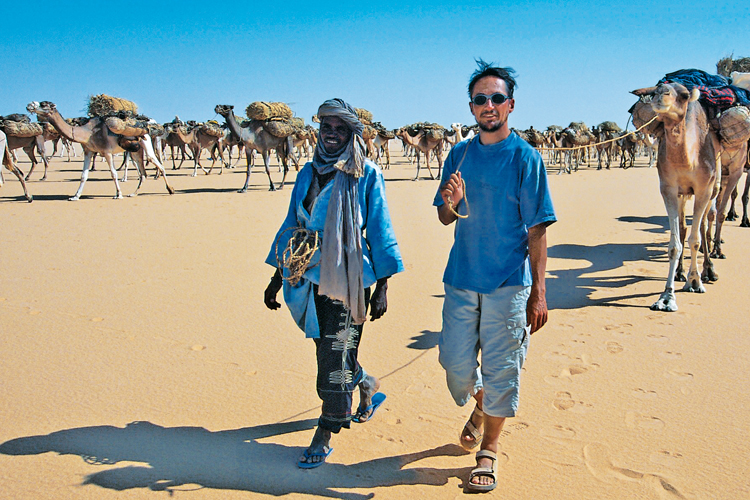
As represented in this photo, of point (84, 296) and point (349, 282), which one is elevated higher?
point (349, 282)

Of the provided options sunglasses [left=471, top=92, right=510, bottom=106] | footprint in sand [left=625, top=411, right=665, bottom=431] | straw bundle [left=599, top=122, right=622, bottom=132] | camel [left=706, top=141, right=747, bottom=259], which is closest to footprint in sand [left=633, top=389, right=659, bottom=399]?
footprint in sand [left=625, top=411, right=665, bottom=431]

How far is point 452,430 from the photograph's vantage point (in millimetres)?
3639

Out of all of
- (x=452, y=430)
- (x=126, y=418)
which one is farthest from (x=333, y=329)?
(x=126, y=418)

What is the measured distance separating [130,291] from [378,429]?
4.44 metres

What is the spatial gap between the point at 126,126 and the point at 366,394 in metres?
14.2

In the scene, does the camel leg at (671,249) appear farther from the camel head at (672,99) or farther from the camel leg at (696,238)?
the camel head at (672,99)

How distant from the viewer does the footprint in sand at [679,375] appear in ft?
14.3

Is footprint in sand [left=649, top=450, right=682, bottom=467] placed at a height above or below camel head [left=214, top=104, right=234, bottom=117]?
below

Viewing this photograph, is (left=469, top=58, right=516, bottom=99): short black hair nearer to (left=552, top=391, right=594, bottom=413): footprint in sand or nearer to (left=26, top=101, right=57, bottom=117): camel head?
(left=552, top=391, right=594, bottom=413): footprint in sand

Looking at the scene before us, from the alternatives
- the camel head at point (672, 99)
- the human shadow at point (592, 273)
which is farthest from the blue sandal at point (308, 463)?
the camel head at point (672, 99)

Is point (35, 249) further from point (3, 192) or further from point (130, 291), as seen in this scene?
point (3, 192)

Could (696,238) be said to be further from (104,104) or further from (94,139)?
(104,104)

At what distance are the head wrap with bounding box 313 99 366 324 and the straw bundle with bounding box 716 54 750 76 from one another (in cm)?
1489

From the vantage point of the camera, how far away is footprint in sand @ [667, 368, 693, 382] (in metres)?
4.37
